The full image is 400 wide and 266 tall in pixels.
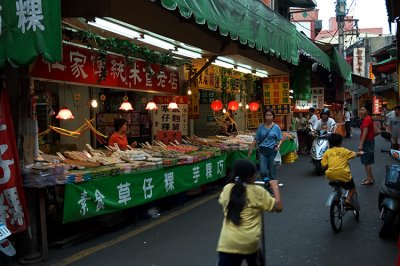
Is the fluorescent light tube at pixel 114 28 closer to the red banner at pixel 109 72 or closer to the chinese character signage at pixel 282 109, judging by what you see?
the red banner at pixel 109 72

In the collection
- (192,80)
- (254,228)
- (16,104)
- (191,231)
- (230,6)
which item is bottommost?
(191,231)

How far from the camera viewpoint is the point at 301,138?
1984cm

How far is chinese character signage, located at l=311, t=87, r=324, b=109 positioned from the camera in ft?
68.3

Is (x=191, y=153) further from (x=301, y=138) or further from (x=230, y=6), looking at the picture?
(x=301, y=138)

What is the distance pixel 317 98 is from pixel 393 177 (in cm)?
1537

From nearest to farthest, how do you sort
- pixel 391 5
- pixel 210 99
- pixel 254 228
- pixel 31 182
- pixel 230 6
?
pixel 254 228, pixel 31 182, pixel 230 6, pixel 391 5, pixel 210 99

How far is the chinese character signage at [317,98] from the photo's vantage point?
2083 centimetres

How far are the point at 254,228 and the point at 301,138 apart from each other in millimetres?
16846

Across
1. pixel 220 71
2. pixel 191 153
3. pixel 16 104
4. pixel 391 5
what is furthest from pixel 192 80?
pixel 16 104

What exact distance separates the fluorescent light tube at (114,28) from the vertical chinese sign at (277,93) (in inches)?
352

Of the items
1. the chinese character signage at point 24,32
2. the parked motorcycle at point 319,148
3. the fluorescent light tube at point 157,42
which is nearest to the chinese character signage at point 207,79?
the fluorescent light tube at point 157,42

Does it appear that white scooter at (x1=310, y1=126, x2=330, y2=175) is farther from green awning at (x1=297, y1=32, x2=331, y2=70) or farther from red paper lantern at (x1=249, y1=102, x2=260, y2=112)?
red paper lantern at (x1=249, y1=102, x2=260, y2=112)

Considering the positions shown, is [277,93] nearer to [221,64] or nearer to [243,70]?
[243,70]

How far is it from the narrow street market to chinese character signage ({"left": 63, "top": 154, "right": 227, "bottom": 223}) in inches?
0.8
